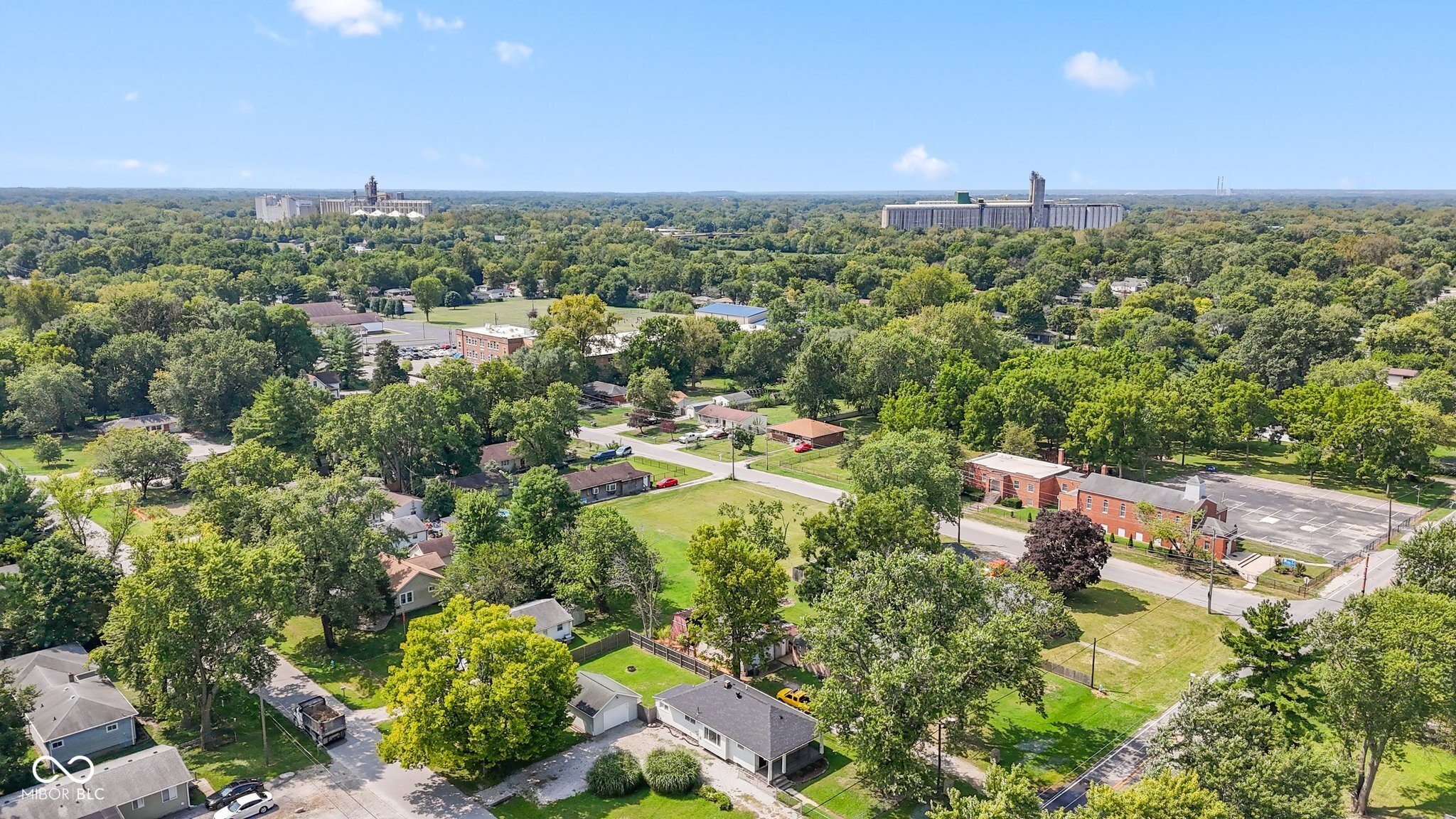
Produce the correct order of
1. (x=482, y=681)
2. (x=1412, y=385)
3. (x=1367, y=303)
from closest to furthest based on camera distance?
(x=482, y=681), (x=1412, y=385), (x=1367, y=303)

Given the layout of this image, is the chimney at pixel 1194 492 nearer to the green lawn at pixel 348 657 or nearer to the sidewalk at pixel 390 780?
the sidewalk at pixel 390 780

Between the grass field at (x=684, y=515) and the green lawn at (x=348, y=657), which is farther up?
the grass field at (x=684, y=515)

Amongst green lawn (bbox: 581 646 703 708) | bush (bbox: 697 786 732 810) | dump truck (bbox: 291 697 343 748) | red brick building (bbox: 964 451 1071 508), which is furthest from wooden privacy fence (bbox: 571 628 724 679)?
red brick building (bbox: 964 451 1071 508)

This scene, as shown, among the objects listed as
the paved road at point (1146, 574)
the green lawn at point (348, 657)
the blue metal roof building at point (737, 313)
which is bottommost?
the green lawn at point (348, 657)

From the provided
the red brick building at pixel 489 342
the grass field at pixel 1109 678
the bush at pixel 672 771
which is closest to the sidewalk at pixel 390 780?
the bush at pixel 672 771

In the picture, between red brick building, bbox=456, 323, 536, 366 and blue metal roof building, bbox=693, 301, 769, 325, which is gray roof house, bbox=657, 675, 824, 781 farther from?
blue metal roof building, bbox=693, 301, 769, 325

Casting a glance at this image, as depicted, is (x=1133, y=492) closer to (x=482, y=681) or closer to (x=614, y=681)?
(x=614, y=681)

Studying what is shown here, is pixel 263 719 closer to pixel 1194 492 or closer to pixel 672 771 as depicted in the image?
pixel 672 771

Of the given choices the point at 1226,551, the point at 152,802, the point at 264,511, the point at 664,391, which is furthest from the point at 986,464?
the point at 152,802
